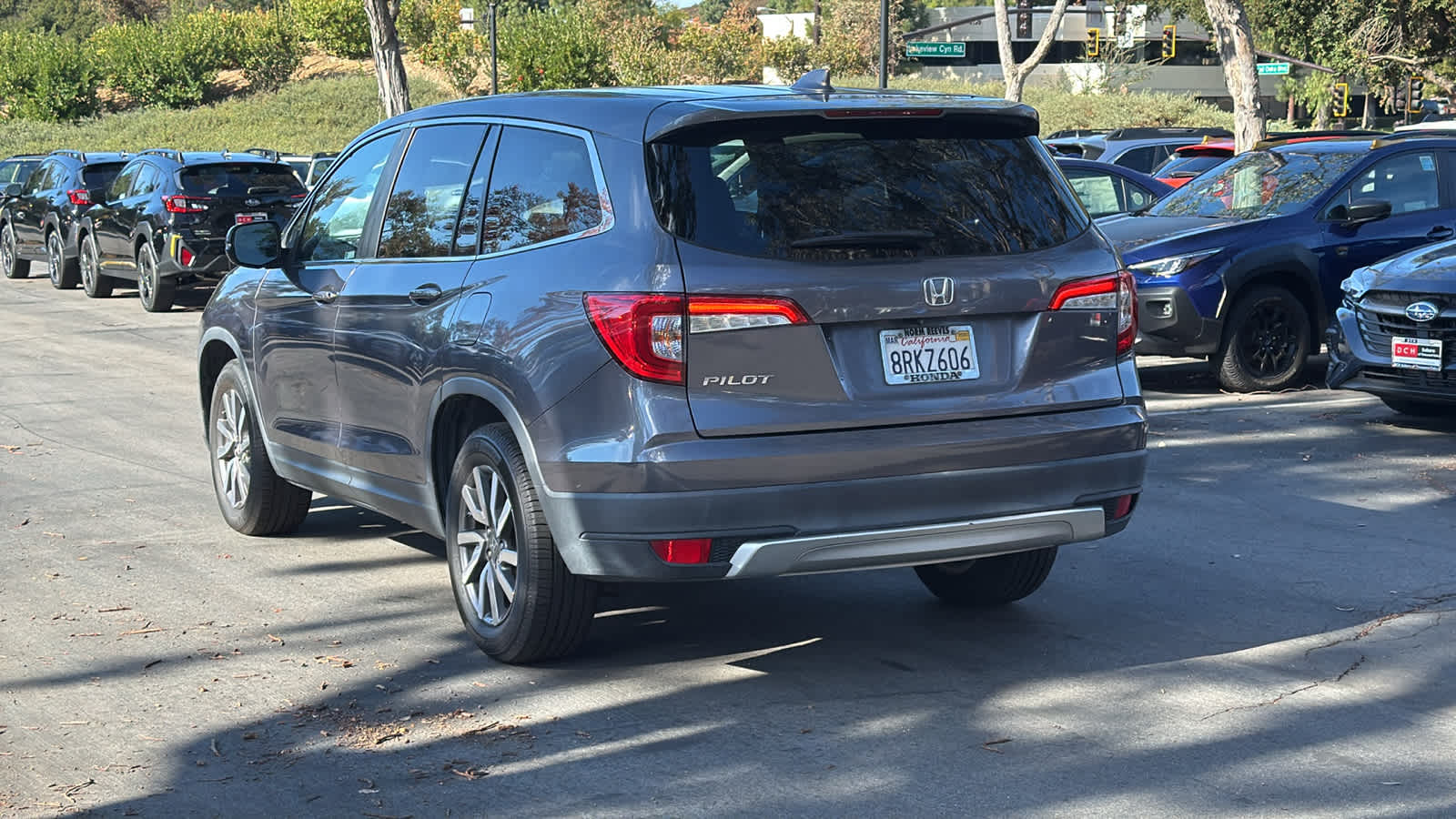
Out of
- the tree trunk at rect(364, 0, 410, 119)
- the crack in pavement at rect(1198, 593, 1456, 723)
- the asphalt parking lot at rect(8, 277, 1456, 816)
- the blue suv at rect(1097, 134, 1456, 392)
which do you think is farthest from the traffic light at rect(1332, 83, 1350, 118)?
the crack in pavement at rect(1198, 593, 1456, 723)

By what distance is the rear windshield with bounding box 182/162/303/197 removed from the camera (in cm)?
1991

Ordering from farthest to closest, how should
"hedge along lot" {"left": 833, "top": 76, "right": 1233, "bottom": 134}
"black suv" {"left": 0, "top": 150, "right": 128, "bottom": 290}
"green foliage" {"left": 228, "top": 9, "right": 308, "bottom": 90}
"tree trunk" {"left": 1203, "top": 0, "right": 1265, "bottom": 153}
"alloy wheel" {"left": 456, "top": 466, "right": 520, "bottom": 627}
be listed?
1. "green foliage" {"left": 228, "top": 9, "right": 308, "bottom": 90}
2. "hedge along lot" {"left": 833, "top": 76, "right": 1233, "bottom": 134}
3. "tree trunk" {"left": 1203, "top": 0, "right": 1265, "bottom": 153}
4. "black suv" {"left": 0, "top": 150, "right": 128, "bottom": 290}
5. "alloy wheel" {"left": 456, "top": 466, "right": 520, "bottom": 627}

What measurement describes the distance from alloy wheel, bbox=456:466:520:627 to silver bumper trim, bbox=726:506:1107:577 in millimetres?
925

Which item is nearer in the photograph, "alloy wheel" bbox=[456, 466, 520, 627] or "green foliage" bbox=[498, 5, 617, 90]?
"alloy wheel" bbox=[456, 466, 520, 627]

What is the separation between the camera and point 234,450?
26.0 feet

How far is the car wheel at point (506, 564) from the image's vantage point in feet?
17.7

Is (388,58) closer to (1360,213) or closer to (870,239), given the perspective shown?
(1360,213)

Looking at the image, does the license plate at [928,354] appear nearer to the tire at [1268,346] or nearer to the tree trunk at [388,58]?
the tire at [1268,346]

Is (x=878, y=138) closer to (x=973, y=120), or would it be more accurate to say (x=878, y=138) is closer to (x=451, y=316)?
(x=973, y=120)

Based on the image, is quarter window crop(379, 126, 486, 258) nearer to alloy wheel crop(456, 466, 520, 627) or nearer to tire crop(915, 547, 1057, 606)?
alloy wheel crop(456, 466, 520, 627)

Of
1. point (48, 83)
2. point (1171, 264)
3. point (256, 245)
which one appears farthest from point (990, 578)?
point (48, 83)

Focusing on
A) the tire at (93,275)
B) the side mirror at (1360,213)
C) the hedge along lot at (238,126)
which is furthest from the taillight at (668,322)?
the hedge along lot at (238,126)

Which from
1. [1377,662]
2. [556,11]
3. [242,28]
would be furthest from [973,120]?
[242,28]

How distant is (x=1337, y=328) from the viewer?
11.0 m
